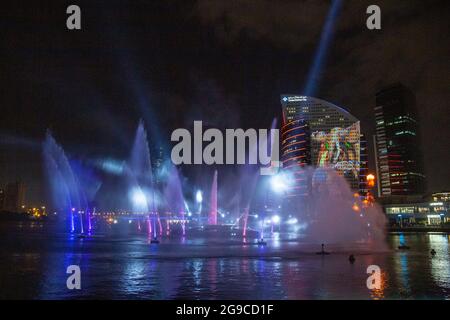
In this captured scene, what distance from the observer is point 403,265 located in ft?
131

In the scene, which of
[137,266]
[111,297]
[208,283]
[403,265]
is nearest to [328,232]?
[403,265]

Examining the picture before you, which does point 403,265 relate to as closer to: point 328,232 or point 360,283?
point 360,283

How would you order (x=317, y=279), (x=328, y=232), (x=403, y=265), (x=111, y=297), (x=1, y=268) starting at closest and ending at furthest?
(x=111, y=297), (x=317, y=279), (x=1, y=268), (x=403, y=265), (x=328, y=232)

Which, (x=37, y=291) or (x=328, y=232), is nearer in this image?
(x=37, y=291)

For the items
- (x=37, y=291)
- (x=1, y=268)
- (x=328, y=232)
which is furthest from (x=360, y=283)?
(x=328, y=232)

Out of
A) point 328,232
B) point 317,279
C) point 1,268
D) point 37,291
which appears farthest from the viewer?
point 328,232
